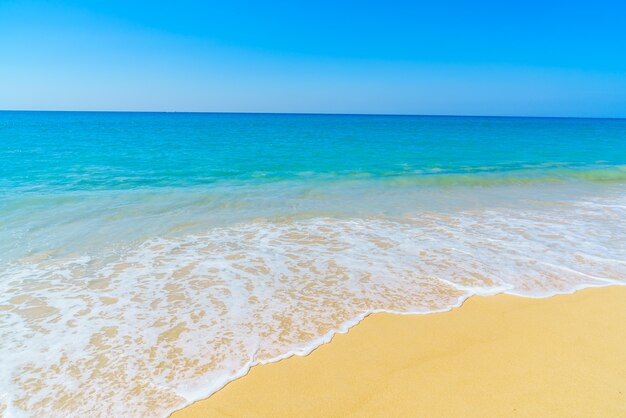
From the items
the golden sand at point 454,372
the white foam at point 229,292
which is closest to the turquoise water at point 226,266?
the white foam at point 229,292

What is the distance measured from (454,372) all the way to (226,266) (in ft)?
13.6

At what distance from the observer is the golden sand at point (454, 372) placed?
3.32m

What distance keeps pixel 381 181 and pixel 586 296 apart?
10678 millimetres

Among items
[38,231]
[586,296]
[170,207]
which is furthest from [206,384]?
[170,207]

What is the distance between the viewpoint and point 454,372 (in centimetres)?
379

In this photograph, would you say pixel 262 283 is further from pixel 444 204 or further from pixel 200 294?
pixel 444 204

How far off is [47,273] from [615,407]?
771cm

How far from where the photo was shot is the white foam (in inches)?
145

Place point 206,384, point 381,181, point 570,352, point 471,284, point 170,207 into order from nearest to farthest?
point 206,384, point 570,352, point 471,284, point 170,207, point 381,181

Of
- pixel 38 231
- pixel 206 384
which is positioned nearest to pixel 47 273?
pixel 38 231

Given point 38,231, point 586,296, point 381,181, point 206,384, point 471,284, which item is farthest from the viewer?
point 381,181

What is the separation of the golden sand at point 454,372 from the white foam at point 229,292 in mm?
299

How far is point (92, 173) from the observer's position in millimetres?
16016

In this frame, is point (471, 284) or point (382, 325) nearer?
point (382, 325)
